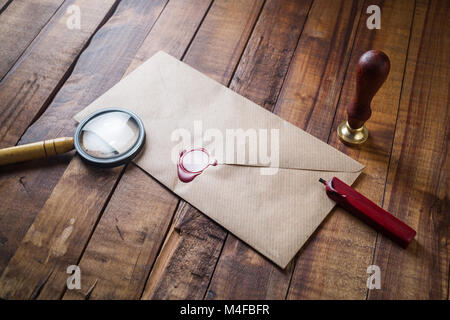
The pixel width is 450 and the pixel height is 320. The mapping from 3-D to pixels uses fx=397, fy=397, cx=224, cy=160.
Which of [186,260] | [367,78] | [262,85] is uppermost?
[367,78]

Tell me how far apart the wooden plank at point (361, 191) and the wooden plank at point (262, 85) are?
49mm

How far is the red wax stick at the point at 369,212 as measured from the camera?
709mm

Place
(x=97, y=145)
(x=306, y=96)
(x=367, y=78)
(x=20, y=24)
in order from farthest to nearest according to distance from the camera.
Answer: (x=20, y=24), (x=306, y=96), (x=97, y=145), (x=367, y=78)

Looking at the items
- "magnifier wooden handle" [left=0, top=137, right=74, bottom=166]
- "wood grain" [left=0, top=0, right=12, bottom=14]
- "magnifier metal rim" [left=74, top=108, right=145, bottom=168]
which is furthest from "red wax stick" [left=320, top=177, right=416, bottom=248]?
"wood grain" [left=0, top=0, right=12, bottom=14]

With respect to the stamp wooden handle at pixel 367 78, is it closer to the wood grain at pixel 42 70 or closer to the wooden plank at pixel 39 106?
the wooden plank at pixel 39 106

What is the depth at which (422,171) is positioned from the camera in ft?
2.65

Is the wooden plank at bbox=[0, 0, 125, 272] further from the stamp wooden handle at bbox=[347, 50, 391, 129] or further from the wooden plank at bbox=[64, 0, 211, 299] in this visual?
the stamp wooden handle at bbox=[347, 50, 391, 129]

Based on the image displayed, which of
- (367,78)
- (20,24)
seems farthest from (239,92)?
(20,24)

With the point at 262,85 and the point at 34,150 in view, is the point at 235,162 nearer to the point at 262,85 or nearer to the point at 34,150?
the point at 262,85

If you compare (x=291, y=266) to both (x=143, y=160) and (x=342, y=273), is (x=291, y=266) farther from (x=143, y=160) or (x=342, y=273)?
(x=143, y=160)

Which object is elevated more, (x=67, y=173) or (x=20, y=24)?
(x=20, y=24)

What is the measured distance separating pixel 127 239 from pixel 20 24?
0.71 metres

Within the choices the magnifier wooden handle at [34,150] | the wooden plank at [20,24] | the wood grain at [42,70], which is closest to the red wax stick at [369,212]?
the magnifier wooden handle at [34,150]
